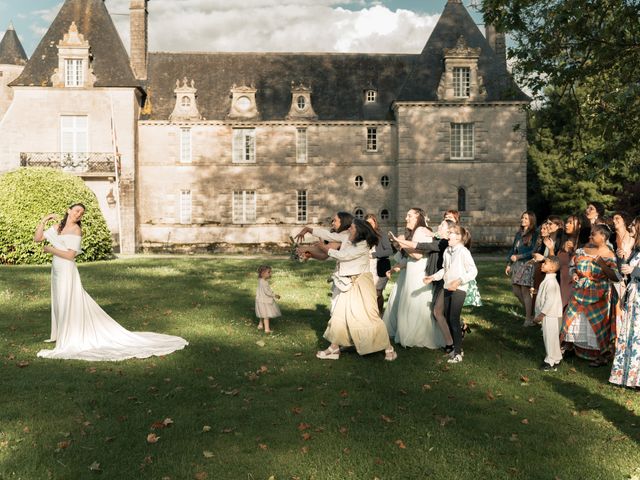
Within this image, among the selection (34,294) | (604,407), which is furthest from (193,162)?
(604,407)

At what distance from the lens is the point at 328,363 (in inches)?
340

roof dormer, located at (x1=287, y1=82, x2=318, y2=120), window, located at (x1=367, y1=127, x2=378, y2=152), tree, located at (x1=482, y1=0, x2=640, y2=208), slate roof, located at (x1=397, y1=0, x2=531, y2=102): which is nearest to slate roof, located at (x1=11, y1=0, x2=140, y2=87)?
roof dormer, located at (x1=287, y1=82, x2=318, y2=120)

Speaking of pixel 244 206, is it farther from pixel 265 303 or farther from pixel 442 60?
pixel 265 303

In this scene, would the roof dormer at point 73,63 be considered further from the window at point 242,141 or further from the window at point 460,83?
the window at point 460,83

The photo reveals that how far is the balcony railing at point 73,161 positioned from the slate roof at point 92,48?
12.3 feet

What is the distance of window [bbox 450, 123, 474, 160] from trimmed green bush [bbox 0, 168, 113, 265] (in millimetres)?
18881

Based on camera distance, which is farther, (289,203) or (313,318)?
(289,203)

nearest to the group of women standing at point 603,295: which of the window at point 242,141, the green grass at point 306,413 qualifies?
the green grass at point 306,413

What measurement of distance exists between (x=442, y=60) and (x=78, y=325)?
29.7 metres

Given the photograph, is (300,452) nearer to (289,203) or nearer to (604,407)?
(604,407)

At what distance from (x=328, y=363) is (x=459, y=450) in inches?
128

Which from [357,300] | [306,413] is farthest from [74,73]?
[306,413]

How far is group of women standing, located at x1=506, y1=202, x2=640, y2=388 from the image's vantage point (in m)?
7.48

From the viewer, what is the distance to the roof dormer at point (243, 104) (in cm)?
3584
